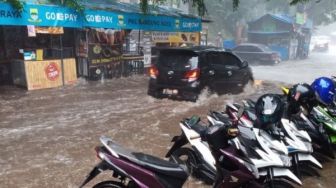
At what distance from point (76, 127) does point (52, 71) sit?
5.85 m

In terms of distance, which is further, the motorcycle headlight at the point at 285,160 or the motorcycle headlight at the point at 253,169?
the motorcycle headlight at the point at 285,160

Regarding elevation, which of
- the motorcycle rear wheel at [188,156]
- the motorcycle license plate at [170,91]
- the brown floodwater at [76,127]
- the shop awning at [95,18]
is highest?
the shop awning at [95,18]

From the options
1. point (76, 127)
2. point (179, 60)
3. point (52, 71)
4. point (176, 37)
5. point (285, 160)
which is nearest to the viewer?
point (285, 160)

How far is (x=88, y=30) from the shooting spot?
15172 mm

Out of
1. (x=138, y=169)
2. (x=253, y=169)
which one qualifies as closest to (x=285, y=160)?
(x=253, y=169)

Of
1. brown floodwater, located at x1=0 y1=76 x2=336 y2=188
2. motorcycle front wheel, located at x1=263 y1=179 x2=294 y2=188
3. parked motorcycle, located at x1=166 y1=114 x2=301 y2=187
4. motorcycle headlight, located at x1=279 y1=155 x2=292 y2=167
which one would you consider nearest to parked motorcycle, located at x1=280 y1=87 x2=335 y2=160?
brown floodwater, located at x1=0 y1=76 x2=336 y2=188

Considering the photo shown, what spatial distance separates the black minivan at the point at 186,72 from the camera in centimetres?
1023

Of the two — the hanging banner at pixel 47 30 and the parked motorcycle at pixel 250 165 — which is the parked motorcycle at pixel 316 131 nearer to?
the parked motorcycle at pixel 250 165

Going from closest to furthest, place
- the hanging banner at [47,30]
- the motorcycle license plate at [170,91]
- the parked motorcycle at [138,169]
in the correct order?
the parked motorcycle at [138,169], the motorcycle license plate at [170,91], the hanging banner at [47,30]

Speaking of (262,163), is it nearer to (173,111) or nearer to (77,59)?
(173,111)

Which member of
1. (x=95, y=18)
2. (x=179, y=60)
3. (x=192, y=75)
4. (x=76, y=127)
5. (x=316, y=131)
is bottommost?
(x=76, y=127)

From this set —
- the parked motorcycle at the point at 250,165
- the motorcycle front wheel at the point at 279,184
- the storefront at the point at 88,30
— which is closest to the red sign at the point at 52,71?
the storefront at the point at 88,30

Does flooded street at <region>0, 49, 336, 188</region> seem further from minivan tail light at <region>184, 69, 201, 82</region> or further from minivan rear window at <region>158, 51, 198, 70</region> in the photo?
minivan rear window at <region>158, 51, 198, 70</region>

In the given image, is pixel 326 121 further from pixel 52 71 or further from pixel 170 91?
pixel 52 71
